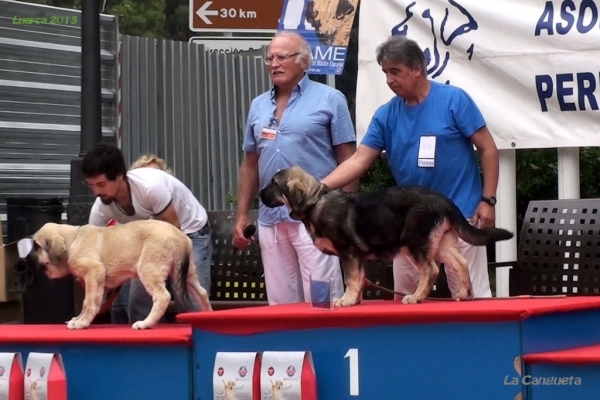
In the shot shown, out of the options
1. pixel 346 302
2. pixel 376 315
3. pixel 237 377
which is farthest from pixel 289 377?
pixel 346 302

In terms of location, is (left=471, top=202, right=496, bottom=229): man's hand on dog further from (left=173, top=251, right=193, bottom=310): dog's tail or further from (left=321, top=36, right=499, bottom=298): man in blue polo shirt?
(left=173, top=251, right=193, bottom=310): dog's tail

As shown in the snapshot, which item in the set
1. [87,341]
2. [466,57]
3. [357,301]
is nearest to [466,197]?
[357,301]

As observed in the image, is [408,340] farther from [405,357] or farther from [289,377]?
[289,377]

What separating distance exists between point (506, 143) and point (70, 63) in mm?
4584

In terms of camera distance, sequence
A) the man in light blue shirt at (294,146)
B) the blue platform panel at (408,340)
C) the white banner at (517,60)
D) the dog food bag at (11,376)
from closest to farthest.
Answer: the blue platform panel at (408,340)
the dog food bag at (11,376)
the man in light blue shirt at (294,146)
the white banner at (517,60)

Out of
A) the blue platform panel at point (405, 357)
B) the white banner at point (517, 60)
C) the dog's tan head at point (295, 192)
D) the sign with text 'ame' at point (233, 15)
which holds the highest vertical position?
the sign with text 'ame' at point (233, 15)

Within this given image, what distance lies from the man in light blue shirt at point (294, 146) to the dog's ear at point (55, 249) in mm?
1141

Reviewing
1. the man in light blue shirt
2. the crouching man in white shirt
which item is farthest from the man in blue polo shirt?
the crouching man in white shirt

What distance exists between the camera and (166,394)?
15.9 ft

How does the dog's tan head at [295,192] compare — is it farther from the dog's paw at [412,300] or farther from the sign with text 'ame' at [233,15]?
the sign with text 'ame' at [233,15]

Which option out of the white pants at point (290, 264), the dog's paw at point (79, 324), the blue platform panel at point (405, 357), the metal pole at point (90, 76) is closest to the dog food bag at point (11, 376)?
the dog's paw at point (79, 324)

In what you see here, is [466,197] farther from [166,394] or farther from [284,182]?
[166,394]

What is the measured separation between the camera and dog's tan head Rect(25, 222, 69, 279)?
5.44 m

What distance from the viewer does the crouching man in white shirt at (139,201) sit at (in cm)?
555
